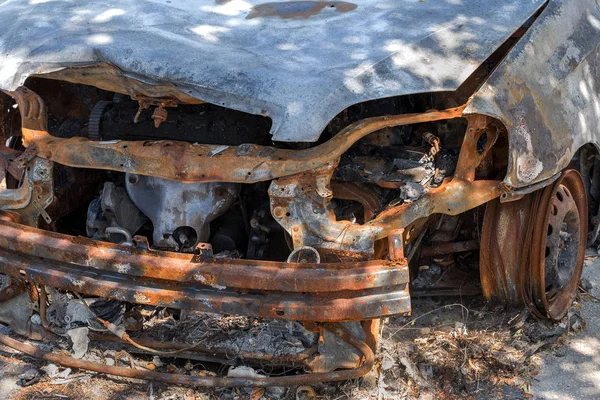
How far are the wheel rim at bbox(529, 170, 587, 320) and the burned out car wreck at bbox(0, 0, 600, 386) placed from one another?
0.01 metres

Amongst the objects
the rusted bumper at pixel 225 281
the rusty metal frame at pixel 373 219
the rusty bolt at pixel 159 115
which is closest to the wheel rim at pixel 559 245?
the rusty metal frame at pixel 373 219

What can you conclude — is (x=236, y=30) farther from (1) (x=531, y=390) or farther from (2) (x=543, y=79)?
(1) (x=531, y=390)

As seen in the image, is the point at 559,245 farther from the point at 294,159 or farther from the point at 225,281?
the point at 225,281

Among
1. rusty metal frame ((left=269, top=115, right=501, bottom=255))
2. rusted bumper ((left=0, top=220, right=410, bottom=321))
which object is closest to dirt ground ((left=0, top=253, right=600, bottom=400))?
rusted bumper ((left=0, top=220, right=410, bottom=321))

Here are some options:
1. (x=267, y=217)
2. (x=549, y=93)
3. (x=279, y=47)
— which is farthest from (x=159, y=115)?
(x=549, y=93)

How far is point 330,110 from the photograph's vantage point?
121 inches

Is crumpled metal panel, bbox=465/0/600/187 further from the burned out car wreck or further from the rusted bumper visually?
the rusted bumper

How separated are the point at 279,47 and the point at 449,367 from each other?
1761 mm

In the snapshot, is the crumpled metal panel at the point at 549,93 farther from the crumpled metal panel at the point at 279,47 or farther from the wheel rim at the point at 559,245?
the wheel rim at the point at 559,245

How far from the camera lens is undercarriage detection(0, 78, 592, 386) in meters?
3.19

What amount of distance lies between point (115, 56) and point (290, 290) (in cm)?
134

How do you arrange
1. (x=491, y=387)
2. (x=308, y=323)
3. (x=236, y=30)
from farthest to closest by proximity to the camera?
(x=236, y=30) < (x=491, y=387) < (x=308, y=323)

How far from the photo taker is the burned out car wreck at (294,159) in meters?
3.19

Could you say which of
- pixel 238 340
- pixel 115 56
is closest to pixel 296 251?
pixel 238 340
